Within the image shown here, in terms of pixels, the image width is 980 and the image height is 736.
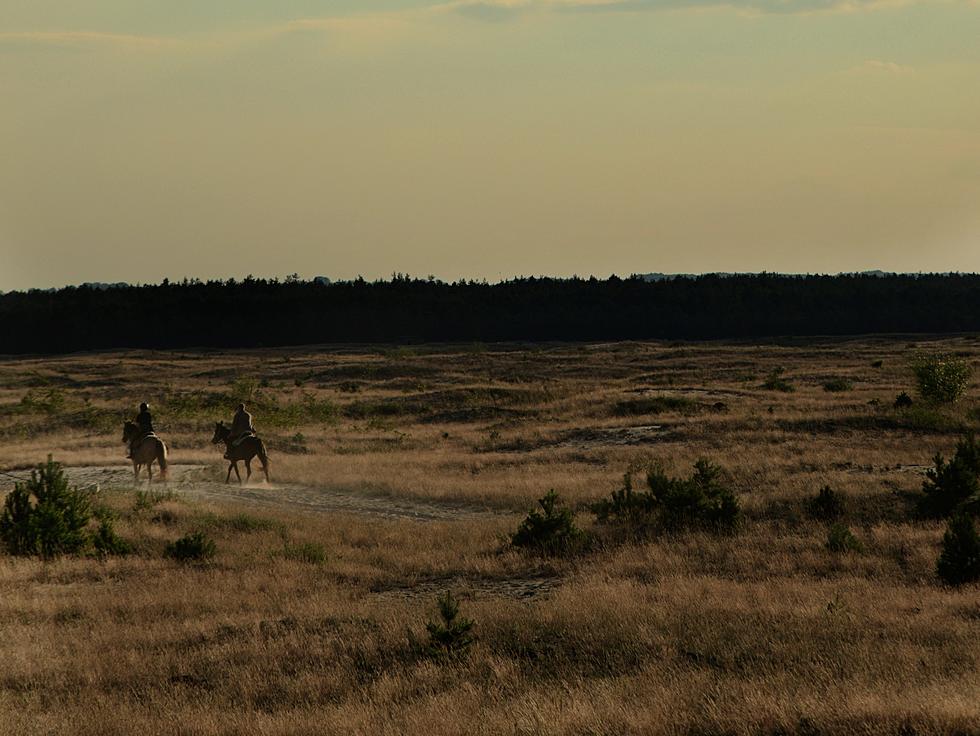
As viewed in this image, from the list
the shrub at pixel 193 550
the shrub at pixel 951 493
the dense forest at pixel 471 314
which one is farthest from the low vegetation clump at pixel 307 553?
the dense forest at pixel 471 314

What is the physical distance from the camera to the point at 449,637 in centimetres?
1162

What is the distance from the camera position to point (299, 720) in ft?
30.5

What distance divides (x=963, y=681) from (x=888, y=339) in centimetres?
10059

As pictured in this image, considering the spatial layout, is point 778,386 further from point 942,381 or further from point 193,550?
point 193,550

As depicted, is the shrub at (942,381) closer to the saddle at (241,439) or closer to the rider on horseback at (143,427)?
the saddle at (241,439)

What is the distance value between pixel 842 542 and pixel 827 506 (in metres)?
3.52

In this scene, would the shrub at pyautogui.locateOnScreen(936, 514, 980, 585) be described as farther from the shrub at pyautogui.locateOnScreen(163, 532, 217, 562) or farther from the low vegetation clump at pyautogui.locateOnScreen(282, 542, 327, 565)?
the shrub at pyautogui.locateOnScreen(163, 532, 217, 562)

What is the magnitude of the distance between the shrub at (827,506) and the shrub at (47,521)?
13953 mm

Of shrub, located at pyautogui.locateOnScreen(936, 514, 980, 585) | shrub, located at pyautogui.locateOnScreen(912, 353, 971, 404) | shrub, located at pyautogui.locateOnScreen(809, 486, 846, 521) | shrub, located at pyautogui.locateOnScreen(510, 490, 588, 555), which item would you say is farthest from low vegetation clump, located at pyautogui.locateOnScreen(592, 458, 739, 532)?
shrub, located at pyautogui.locateOnScreen(912, 353, 971, 404)

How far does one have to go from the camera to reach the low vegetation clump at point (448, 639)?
1140cm

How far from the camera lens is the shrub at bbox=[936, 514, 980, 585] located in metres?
14.4

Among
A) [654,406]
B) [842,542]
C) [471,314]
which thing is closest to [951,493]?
[842,542]

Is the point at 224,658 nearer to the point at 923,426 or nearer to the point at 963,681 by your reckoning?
the point at 963,681

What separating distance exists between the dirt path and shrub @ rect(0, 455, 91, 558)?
18.5ft
